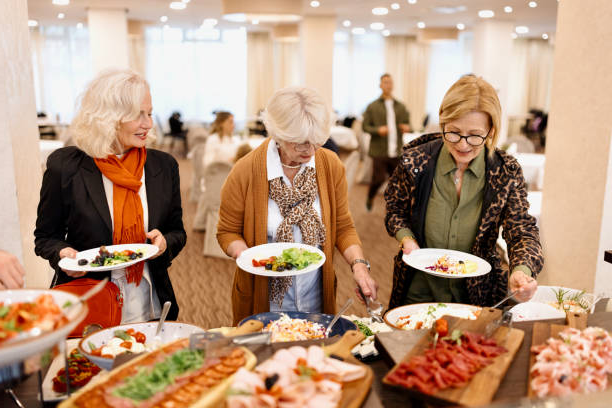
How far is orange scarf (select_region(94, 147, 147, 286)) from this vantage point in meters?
1.92

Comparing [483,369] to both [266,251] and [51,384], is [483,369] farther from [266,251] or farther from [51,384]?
[51,384]

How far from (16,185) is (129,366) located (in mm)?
1864

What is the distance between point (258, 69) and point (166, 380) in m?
15.3

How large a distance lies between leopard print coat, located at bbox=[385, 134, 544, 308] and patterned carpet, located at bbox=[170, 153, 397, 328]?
6.70ft

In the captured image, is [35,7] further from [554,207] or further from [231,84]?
[554,207]

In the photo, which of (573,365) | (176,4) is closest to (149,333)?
(573,365)

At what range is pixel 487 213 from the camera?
Answer: 76.9 inches

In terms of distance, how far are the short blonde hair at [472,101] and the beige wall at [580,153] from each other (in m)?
1.44

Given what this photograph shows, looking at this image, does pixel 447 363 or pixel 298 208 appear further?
pixel 298 208

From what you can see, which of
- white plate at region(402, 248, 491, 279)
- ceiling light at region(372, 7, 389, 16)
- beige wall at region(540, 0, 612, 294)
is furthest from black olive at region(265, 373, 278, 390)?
ceiling light at region(372, 7, 389, 16)

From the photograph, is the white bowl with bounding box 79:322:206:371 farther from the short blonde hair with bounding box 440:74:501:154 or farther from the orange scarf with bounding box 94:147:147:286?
the short blonde hair with bounding box 440:74:501:154

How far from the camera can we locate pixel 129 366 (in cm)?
120

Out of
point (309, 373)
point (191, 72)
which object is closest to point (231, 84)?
point (191, 72)

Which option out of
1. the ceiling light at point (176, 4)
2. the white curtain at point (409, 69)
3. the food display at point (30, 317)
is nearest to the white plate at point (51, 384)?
the food display at point (30, 317)
